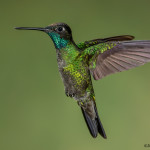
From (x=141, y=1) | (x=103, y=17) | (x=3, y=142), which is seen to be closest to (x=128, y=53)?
(x=3, y=142)

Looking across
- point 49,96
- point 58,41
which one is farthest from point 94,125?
point 49,96

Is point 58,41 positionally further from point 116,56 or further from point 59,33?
point 116,56

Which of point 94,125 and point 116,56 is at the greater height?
point 116,56

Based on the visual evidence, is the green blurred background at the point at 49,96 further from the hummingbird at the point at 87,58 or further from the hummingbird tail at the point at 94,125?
the hummingbird at the point at 87,58

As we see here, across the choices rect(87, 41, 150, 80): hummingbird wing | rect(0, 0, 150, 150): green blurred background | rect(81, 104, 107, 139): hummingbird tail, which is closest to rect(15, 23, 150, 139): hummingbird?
rect(87, 41, 150, 80): hummingbird wing

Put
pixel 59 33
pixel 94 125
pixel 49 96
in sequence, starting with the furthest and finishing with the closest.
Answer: pixel 49 96, pixel 94 125, pixel 59 33
